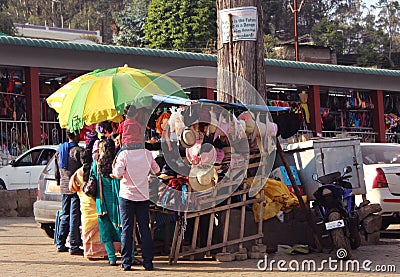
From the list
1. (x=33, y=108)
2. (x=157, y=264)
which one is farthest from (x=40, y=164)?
(x=157, y=264)

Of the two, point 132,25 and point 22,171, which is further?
point 132,25

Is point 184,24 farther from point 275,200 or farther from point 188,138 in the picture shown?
point 188,138

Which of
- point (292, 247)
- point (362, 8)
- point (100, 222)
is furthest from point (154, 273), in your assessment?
point (362, 8)

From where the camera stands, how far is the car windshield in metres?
12.9

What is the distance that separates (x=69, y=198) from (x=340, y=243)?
3.84 metres

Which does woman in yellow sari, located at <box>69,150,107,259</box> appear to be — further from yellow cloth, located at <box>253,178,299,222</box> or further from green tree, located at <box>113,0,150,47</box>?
green tree, located at <box>113,0,150,47</box>

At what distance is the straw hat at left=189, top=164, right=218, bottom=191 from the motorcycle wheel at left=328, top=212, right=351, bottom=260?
1.54 m

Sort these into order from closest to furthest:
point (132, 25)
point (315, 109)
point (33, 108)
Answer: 1. point (33, 108)
2. point (315, 109)
3. point (132, 25)

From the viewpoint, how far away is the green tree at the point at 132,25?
53188 mm

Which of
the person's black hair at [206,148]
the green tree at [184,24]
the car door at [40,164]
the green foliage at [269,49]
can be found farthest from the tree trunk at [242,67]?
the green tree at [184,24]

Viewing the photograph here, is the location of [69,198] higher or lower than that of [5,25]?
lower

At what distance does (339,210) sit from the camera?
30.0 ft

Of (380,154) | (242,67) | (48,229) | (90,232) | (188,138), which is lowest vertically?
(48,229)

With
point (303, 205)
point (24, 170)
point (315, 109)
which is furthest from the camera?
point (315, 109)
